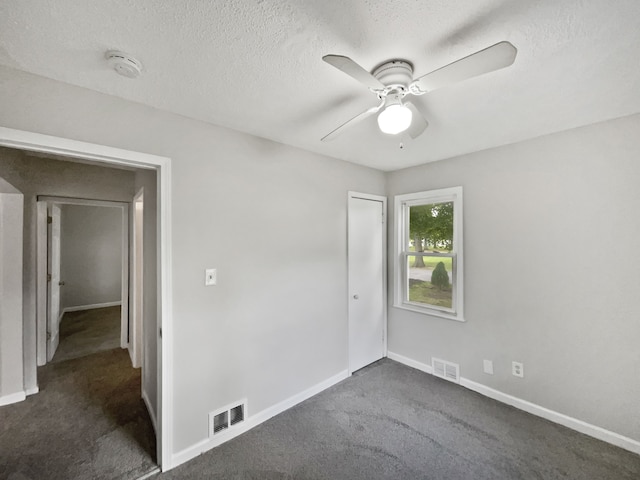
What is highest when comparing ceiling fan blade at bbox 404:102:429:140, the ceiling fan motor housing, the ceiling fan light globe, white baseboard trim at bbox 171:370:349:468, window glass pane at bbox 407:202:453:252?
the ceiling fan motor housing

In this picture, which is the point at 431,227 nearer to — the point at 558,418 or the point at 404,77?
the point at 558,418

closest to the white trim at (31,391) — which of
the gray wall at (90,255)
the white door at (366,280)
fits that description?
the white door at (366,280)

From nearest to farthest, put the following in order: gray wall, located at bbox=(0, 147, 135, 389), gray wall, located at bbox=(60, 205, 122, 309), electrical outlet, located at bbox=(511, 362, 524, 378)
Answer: electrical outlet, located at bbox=(511, 362, 524, 378) < gray wall, located at bbox=(0, 147, 135, 389) < gray wall, located at bbox=(60, 205, 122, 309)

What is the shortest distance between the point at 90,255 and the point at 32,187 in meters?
4.10

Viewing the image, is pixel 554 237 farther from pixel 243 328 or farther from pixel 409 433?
pixel 243 328

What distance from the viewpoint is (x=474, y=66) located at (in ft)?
3.47

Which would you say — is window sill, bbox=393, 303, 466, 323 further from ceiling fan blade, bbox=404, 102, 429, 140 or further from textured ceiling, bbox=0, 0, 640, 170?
ceiling fan blade, bbox=404, 102, 429, 140

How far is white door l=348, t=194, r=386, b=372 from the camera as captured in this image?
3074 mm

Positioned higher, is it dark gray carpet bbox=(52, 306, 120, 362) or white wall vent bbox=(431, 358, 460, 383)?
white wall vent bbox=(431, 358, 460, 383)

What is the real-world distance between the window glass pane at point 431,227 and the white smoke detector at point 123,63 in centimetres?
294

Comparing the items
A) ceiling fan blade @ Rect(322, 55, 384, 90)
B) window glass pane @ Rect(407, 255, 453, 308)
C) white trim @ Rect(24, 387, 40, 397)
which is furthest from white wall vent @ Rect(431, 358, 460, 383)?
white trim @ Rect(24, 387, 40, 397)

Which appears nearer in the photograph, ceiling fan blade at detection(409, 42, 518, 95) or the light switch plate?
ceiling fan blade at detection(409, 42, 518, 95)

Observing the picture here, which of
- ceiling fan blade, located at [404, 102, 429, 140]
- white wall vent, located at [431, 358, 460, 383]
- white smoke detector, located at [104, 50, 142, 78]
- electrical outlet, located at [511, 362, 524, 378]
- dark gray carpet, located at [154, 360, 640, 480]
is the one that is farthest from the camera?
white wall vent, located at [431, 358, 460, 383]

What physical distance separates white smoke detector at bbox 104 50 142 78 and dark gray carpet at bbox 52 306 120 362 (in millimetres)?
3952
